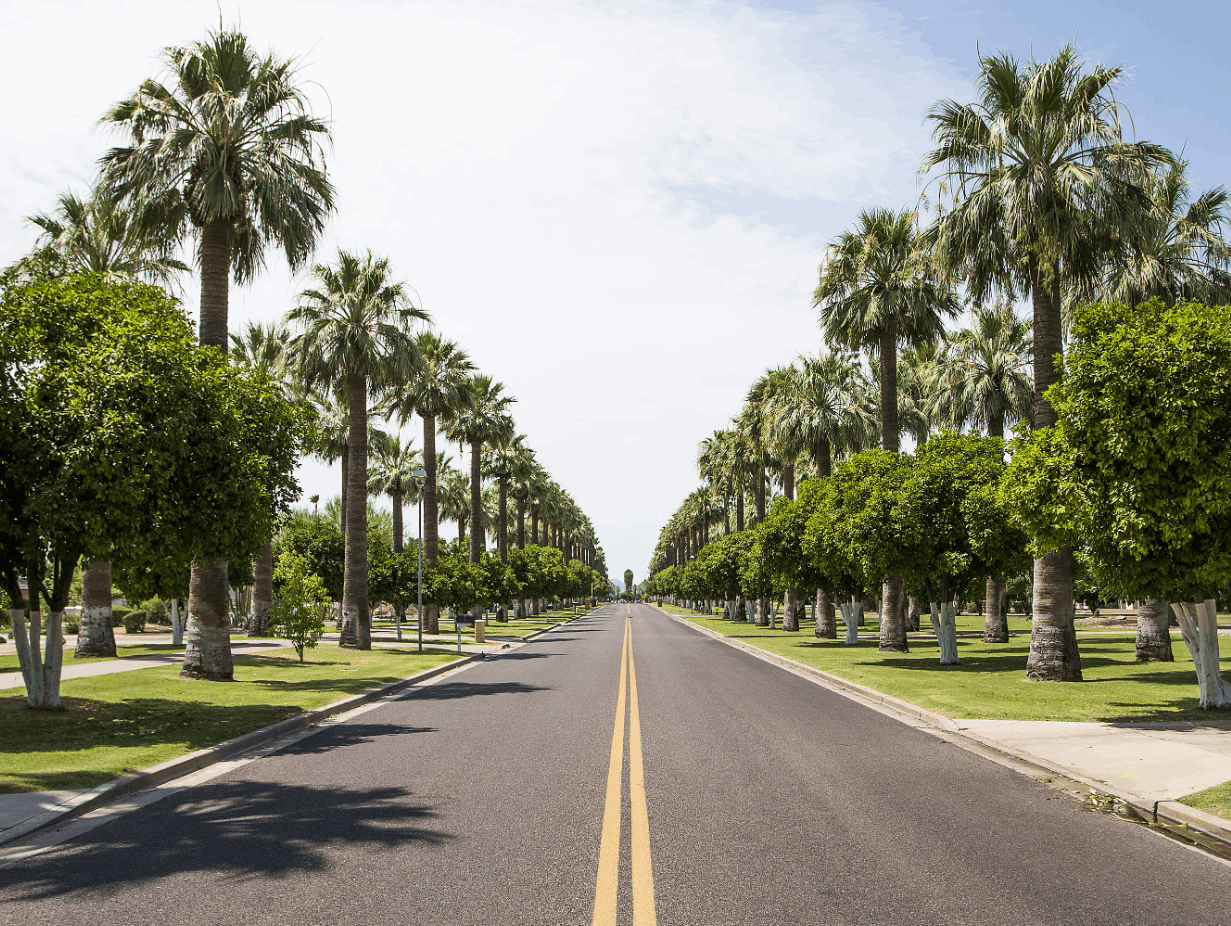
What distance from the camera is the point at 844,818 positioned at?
735 centimetres

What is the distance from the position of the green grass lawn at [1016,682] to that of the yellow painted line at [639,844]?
→ 5754mm

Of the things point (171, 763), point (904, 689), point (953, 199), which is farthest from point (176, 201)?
point (904, 689)

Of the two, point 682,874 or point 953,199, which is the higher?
point 953,199

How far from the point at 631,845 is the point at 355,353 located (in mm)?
24576

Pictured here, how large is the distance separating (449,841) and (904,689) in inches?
491

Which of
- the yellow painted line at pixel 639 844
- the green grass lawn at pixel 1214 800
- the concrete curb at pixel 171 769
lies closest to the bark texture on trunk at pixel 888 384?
the concrete curb at pixel 171 769

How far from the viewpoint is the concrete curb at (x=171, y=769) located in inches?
286

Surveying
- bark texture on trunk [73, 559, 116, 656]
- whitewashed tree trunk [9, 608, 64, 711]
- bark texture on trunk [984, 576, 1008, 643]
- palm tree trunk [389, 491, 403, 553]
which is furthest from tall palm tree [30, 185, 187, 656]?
bark texture on trunk [984, 576, 1008, 643]

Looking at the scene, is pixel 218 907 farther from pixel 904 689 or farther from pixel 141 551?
pixel 904 689

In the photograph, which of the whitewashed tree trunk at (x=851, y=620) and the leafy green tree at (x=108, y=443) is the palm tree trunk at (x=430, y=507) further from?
the leafy green tree at (x=108, y=443)

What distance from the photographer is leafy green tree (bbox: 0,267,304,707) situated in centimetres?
1141

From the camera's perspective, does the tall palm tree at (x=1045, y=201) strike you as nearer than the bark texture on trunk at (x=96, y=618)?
Yes

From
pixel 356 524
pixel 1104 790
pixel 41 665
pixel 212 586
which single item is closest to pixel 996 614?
pixel 356 524

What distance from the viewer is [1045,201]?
17.8 m
